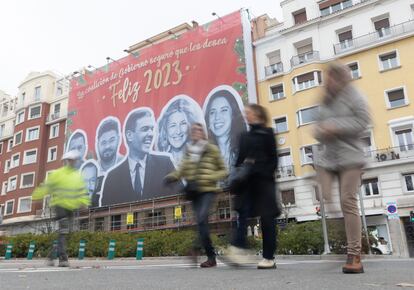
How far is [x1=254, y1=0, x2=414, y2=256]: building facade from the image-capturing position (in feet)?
84.2

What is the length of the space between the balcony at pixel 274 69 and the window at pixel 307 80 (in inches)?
67.0

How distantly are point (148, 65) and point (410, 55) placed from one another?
20.4m

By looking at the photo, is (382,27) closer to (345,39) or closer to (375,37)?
(375,37)

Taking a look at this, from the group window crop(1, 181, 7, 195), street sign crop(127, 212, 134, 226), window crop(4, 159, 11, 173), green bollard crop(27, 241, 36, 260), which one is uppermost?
window crop(4, 159, 11, 173)

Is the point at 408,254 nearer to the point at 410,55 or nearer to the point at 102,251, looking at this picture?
the point at 410,55

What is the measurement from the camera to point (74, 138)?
131ft

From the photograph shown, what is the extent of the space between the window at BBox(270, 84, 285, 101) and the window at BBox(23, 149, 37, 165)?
27466 millimetres

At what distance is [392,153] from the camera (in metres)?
26.1

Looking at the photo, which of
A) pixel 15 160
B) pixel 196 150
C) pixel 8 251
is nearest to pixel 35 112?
pixel 15 160

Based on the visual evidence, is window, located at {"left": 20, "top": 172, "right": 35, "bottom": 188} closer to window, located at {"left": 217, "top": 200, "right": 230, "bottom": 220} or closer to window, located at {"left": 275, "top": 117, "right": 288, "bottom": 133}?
window, located at {"left": 217, "top": 200, "right": 230, "bottom": 220}

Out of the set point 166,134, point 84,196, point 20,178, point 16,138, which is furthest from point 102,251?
point 16,138

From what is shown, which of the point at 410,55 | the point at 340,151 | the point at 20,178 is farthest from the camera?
the point at 20,178

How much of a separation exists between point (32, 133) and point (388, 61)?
37126 mm

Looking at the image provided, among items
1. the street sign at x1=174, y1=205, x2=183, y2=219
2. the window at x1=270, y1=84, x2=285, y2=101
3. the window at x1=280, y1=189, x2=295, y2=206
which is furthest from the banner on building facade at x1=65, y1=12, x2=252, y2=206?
the window at x1=280, y1=189, x2=295, y2=206
